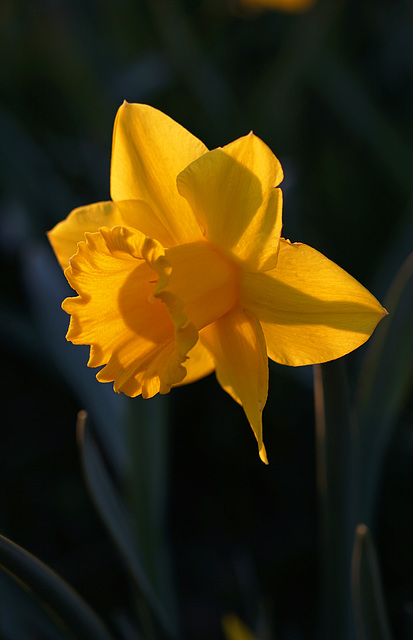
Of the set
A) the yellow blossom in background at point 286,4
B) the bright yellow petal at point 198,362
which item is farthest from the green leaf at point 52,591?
the yellow blossom in background at point 286,4

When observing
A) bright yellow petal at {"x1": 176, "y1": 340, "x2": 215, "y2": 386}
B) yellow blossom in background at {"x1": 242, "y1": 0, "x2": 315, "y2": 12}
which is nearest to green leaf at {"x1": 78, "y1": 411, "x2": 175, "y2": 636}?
bright yellow petal at {"x1": 176, "y1": 340, "x2": 215, "y2": 386}

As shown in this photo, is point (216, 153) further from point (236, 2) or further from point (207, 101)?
point (236, 2)

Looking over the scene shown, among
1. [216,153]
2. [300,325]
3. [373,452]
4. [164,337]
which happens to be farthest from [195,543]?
[216,153]

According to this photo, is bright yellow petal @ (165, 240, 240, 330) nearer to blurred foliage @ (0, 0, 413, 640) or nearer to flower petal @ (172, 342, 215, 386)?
flower petal @ (172, 342, 215, 386)

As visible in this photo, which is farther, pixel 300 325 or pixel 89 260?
pixel 89 260

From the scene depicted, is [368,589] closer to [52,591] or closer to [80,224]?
[52,591]

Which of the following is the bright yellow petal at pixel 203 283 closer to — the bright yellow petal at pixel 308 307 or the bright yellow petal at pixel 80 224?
the bright yellow petal at pixel 308 307
